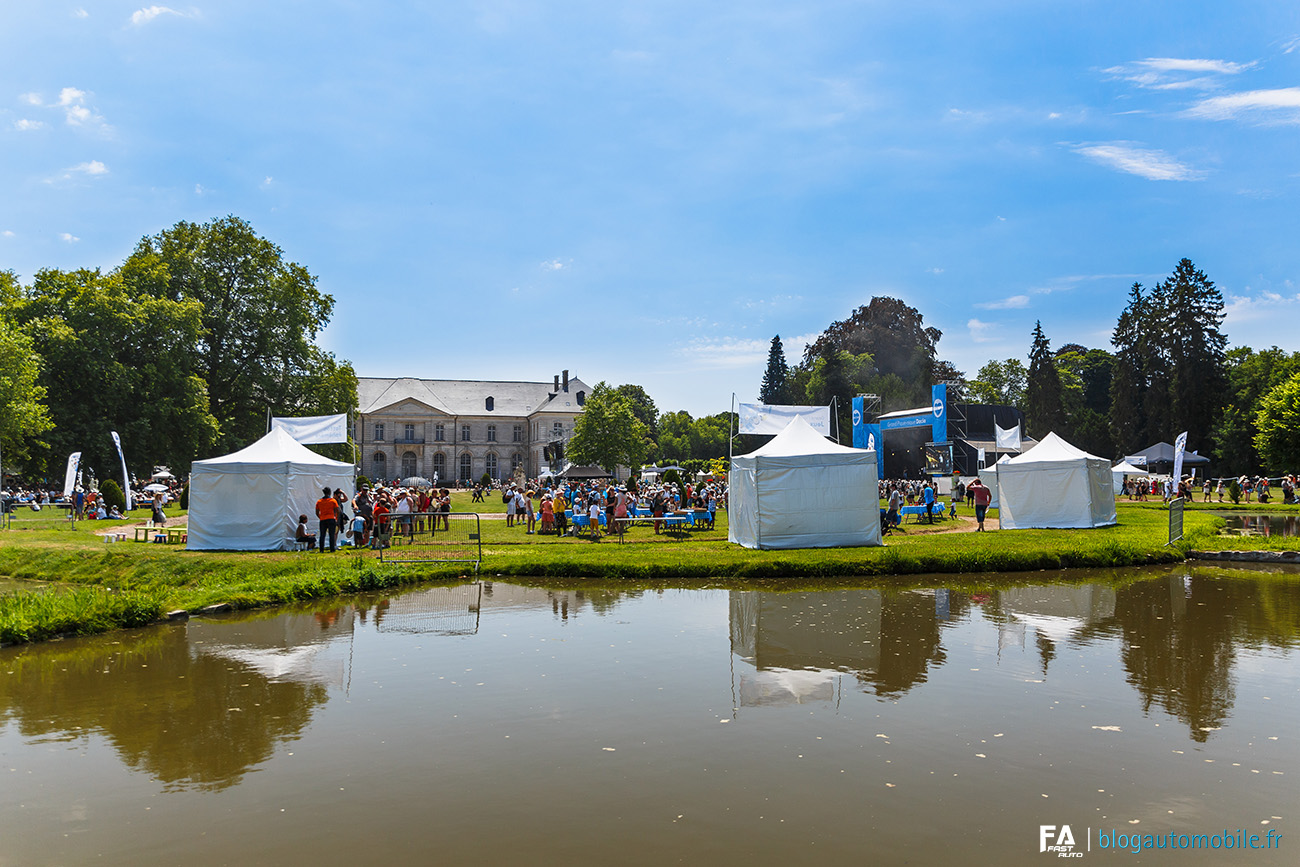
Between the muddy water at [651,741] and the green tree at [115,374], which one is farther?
the green tree at [115,374]

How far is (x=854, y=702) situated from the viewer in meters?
6.50

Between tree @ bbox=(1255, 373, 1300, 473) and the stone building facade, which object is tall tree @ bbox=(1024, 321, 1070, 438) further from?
the stone building facade

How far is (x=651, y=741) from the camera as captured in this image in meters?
5.63

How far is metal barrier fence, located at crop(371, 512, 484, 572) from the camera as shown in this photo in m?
15.3

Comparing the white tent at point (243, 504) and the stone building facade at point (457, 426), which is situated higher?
the stone building facade at point (457, 426)

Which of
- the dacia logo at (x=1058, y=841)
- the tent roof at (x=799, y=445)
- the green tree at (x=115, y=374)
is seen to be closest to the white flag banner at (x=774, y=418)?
the tent roof at (x=799, y=445)

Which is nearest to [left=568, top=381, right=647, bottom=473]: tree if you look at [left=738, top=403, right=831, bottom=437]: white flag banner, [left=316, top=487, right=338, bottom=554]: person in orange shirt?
[left=738, top=403, right=831, bottom=437]: white flag banner

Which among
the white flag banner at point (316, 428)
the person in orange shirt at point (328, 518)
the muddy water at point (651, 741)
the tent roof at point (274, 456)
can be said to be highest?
the white flag banner at point (316, 428)

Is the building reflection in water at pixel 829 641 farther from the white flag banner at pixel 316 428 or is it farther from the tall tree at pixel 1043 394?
the tall tree at pixel 1043 394

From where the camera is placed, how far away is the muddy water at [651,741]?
13.8 ft

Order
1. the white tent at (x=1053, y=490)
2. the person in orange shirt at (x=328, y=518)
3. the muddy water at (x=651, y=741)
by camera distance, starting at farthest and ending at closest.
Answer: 1. the white tent at (x=1053, y=490)
2. the person in orange shirt at (x=328, y=518)
3. the muddy water at (x=651, y=741)

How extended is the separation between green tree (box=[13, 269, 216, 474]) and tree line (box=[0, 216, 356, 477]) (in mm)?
54

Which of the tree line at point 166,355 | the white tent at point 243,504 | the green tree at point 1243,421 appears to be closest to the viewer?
the white tent at point 243,504

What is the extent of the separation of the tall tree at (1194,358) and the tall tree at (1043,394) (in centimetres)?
1221
